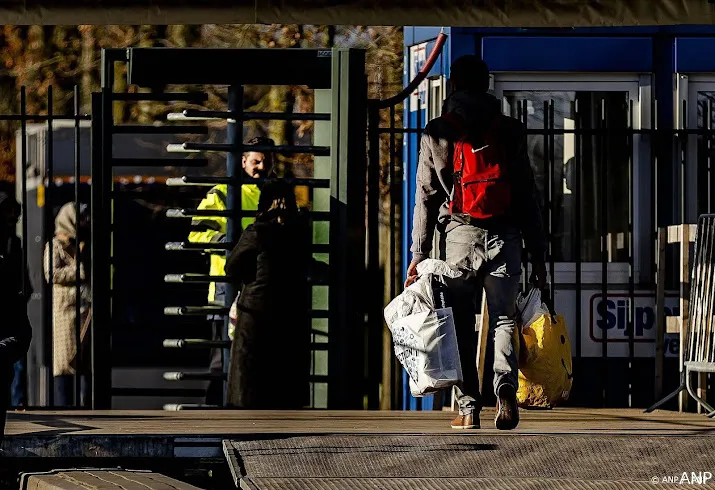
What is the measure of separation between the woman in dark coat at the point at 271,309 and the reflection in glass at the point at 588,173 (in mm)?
1835

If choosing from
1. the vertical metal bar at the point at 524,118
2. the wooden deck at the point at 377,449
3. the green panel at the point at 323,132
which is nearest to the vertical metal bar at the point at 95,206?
the green panel at the point at 323,132

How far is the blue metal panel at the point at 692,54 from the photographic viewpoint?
11.6 m

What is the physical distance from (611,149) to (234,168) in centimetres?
254

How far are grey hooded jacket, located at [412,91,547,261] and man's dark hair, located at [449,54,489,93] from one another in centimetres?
4

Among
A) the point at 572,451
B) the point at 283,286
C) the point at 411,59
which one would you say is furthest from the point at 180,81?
the point at 572,451

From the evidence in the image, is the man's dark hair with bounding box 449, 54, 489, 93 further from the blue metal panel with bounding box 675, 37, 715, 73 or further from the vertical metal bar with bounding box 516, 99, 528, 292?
the blue metal panel with bounding box 675, 37, 715, 73

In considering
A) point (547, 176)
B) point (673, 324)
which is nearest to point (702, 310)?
point (673, 324)

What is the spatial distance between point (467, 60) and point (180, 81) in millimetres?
2507

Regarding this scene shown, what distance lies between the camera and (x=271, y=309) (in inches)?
420

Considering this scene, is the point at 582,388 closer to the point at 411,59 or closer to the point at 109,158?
the point at 411,59

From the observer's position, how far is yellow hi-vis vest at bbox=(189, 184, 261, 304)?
11242 mm

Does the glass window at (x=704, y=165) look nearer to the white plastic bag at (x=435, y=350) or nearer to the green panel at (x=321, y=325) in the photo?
the green panel at (x=321, y=325)

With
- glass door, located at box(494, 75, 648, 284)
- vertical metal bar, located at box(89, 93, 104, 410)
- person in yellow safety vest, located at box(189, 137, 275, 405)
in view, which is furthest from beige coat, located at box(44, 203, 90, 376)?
glass door, located at box(494, 75, 648, 284)
